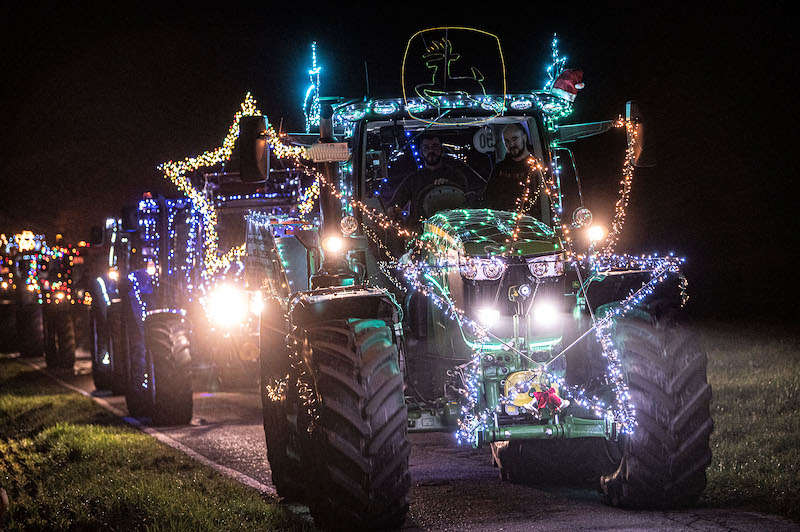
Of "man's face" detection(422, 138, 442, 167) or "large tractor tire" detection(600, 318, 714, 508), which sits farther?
"man's face" detection(422, 138, 442, 167)

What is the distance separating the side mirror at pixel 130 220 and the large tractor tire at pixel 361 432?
12077 millimetres

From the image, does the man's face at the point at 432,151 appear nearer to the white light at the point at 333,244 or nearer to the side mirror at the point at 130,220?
the white light at the point at 333,244

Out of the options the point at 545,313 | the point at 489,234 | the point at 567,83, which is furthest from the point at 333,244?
the point at 567,83

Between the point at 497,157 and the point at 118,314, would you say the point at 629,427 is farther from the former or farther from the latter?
the point at 118,314

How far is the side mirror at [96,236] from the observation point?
2052 cm

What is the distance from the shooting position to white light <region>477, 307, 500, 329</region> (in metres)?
7.85

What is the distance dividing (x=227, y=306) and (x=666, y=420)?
Result: 10.6 m

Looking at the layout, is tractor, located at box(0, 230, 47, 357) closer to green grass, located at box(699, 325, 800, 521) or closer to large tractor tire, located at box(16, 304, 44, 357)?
large tractor tire, located at box(16, 304, 44, 357)

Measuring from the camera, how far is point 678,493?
24.3 ft

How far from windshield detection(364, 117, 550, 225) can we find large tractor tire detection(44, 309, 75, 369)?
16.6 meters

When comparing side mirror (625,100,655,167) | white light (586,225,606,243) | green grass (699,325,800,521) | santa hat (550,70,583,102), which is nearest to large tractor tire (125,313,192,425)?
green grass (699,325,800,521)

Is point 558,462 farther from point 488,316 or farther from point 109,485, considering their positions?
point 109,485

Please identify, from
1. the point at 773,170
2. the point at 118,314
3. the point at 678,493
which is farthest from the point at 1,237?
the point at 678,493

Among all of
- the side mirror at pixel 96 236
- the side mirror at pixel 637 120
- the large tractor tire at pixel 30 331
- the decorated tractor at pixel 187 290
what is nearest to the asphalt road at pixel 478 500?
the decorated tractor at pixel 187 290
